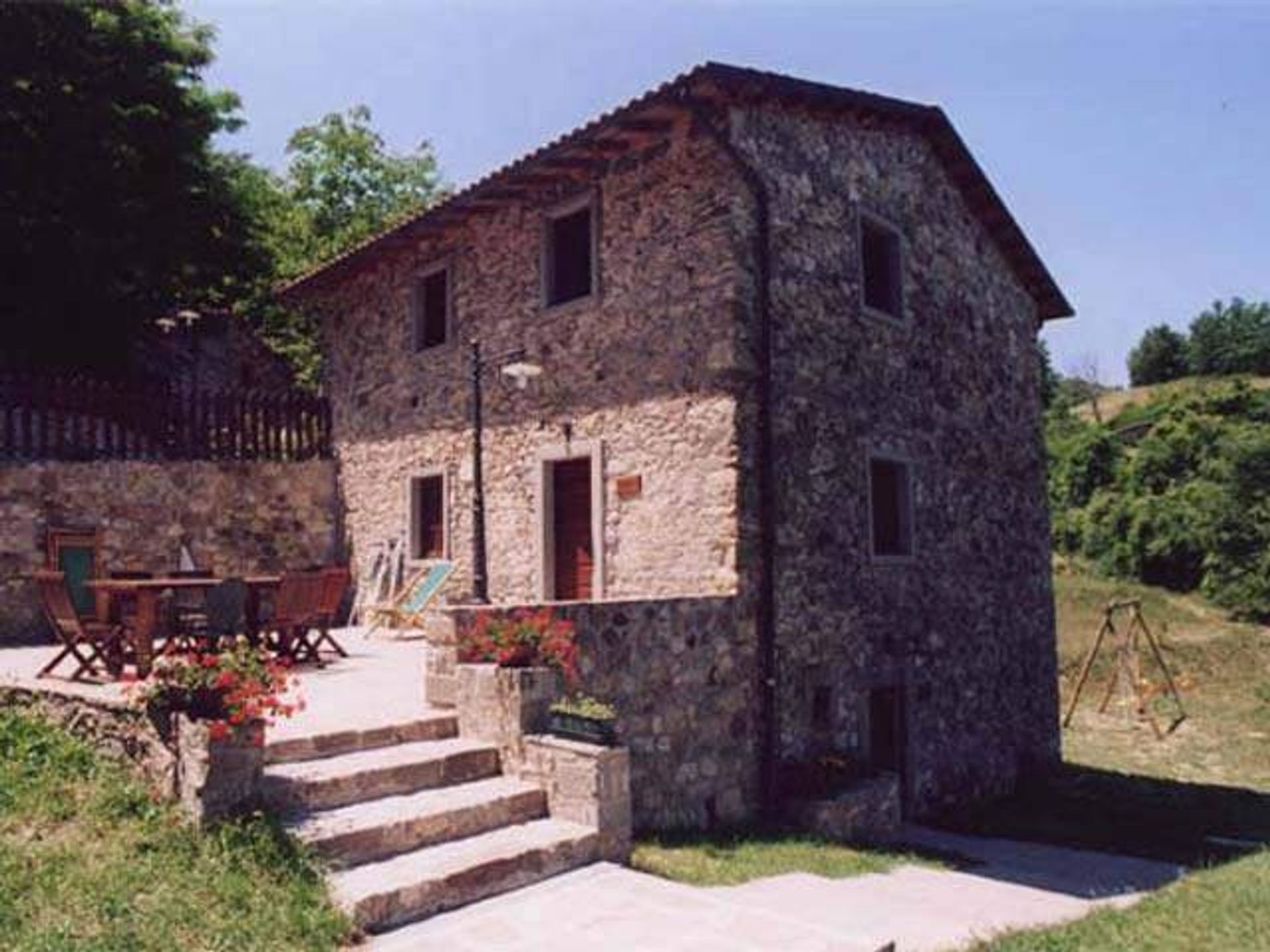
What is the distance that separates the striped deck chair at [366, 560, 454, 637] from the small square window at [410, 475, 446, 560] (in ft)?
1.59

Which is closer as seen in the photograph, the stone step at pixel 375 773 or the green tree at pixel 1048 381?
the stone step at pixel 375 773

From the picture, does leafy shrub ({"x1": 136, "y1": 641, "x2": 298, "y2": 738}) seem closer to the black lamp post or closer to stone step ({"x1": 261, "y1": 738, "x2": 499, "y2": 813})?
stone step ({"x1": 261, "y1": 738, "x2": 499, "y2": 813})

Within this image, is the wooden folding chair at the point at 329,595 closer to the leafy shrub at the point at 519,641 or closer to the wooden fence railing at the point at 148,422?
the leafy shrub at the point at 519,641

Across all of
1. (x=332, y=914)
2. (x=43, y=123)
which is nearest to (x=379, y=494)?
(x=332, y=914)

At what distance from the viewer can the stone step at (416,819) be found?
516cm

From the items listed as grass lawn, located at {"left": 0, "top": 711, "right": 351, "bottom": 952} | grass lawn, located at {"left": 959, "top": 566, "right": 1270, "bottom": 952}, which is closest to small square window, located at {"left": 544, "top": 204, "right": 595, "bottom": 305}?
grass lawn, located at {"left": 0, "top": 711, "right": 351, "bottom": 952}

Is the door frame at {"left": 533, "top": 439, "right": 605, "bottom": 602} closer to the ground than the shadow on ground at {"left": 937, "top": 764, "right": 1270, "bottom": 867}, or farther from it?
farther from it

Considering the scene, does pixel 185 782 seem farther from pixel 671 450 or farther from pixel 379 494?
pixel 379 494

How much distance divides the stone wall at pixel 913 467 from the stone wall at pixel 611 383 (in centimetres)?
67

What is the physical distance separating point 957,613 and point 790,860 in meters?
5.72


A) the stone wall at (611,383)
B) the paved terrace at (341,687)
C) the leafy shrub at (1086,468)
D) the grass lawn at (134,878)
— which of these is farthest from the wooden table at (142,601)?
the leafy shrub at (1086,468)

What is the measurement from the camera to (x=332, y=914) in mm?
4574

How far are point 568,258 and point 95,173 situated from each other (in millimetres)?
11446

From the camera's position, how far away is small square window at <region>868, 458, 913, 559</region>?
11.1m
